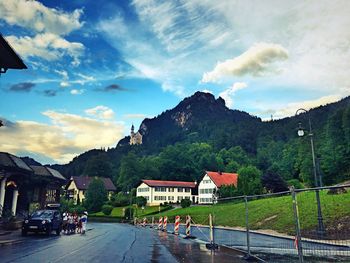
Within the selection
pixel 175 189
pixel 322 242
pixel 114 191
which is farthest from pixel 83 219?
pixel 114 191

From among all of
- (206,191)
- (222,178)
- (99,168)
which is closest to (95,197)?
(206,191)

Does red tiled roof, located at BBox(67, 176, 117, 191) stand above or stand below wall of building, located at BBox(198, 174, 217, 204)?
above

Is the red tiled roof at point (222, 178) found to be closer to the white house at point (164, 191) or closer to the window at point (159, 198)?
the white house at point (164, 191)

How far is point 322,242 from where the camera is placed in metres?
8.55

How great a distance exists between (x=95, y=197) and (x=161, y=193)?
22.3 meters

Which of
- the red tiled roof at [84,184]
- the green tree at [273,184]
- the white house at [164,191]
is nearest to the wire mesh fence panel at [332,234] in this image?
the green tree at [273,184]

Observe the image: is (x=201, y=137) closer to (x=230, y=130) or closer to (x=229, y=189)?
(x=230, y=130)

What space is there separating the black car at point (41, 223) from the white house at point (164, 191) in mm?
74204

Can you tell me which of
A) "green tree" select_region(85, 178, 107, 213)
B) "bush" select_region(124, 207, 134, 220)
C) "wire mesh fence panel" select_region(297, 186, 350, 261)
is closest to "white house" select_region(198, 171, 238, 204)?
"green tree" select_region(85, 178, 107, 213)

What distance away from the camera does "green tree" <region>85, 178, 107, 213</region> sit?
84.9m

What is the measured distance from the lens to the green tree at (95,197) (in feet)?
278

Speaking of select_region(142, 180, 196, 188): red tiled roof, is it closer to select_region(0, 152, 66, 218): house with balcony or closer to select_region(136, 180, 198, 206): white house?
select_region(136, 180, 198, 206): white house

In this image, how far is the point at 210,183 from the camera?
308 ft

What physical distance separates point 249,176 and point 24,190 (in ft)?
143
